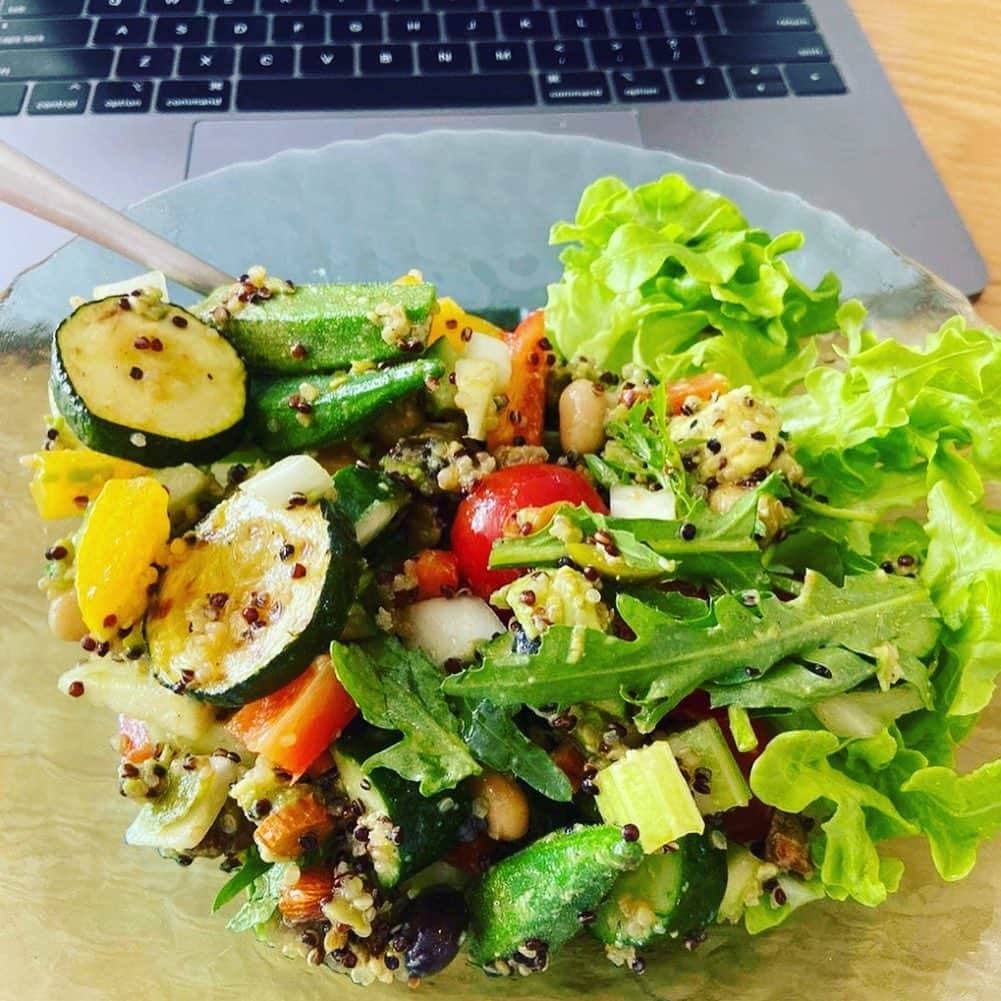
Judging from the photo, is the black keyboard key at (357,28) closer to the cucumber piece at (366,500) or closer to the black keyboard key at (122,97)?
the black keyboard key at (122,97)

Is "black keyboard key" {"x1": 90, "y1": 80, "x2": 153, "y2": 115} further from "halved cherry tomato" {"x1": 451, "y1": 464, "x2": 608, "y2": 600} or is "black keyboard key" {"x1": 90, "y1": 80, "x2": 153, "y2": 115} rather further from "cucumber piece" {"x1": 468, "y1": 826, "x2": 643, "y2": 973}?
"cucumber piece" {"x1": 468, "y1": 826, "x2": 643, "y2": 973}

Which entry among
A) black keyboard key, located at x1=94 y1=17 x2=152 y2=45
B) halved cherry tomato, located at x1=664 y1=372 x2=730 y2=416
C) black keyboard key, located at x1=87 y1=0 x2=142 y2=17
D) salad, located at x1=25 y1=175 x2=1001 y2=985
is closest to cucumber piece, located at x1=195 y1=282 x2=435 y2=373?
salad, located at x1=25 y1=175 x2=1001 y2=985

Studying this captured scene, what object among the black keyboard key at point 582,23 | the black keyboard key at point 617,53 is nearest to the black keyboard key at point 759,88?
the black keyboard key at point 617,53

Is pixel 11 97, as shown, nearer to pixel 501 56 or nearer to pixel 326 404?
pixel 501 56

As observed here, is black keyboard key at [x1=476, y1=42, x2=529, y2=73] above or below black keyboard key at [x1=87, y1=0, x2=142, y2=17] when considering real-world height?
above

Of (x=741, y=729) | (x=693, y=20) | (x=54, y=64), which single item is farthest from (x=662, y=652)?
(x=54, y=64)

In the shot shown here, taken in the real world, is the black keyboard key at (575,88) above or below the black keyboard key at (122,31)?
above
